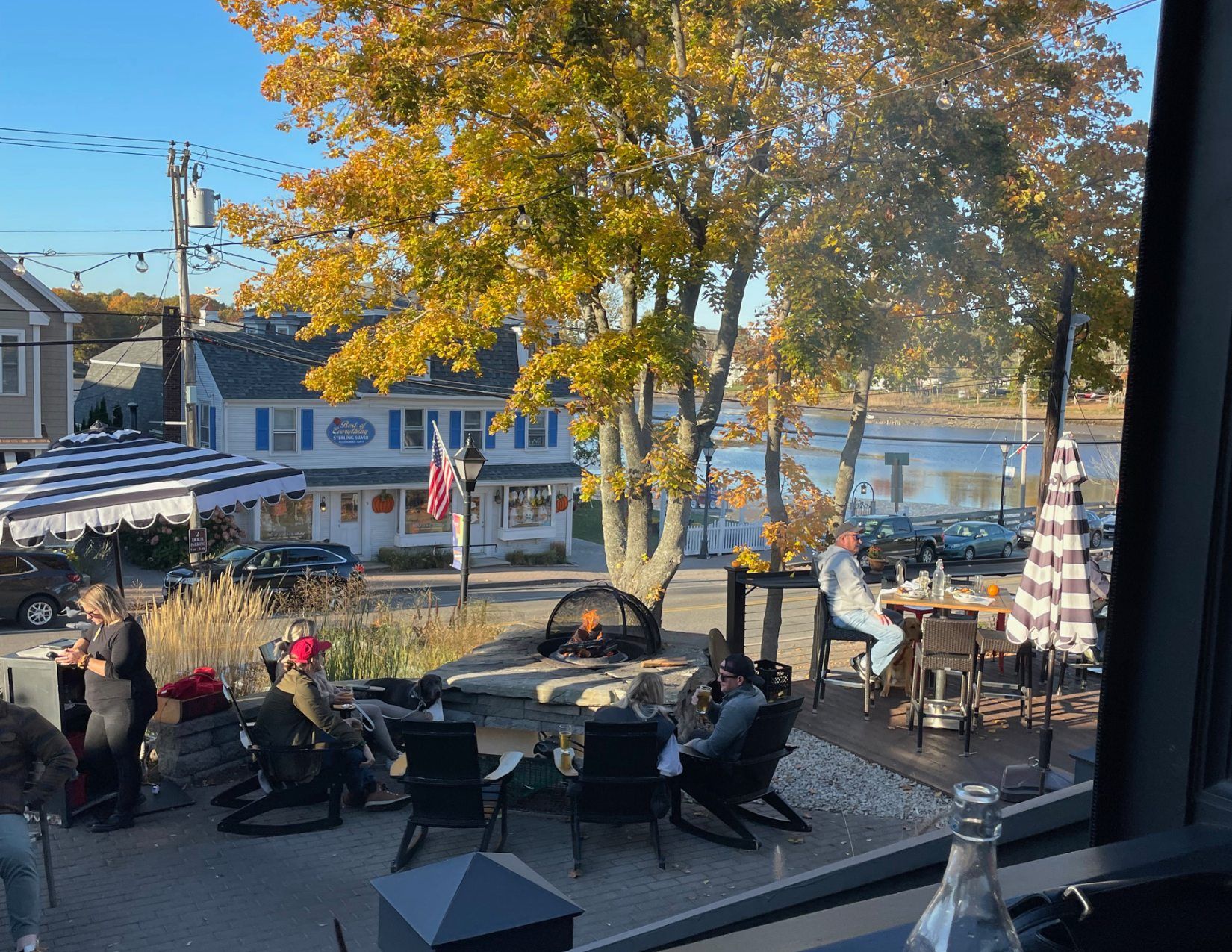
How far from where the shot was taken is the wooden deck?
7.66 m

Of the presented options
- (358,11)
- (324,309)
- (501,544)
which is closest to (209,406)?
(501,544)

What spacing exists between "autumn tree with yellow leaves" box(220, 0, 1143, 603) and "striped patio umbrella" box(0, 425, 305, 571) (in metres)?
2.83

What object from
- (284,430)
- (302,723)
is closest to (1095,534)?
(302,723)

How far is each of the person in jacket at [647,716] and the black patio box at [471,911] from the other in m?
3.78

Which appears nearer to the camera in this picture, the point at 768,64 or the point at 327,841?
the point at 327,841

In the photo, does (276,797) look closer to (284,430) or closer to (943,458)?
(943,458)

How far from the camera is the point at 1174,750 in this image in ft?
7.82

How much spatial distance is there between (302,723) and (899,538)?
2404cm

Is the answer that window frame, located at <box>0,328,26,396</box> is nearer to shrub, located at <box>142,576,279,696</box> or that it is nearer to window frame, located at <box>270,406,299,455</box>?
window frame, located at <box>270,406,299,455</box>

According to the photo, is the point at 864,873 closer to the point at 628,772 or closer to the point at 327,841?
the point at 628,772

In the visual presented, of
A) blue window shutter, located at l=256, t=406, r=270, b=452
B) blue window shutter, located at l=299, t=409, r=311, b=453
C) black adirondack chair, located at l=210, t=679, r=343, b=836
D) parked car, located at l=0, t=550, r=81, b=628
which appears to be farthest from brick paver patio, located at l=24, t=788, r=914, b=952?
blue window shutter, located at l=299, t=409, r=311, b=453

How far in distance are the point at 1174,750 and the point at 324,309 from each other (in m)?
13.1

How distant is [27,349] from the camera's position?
25688 millimetres

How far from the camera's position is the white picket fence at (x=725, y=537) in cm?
3312
